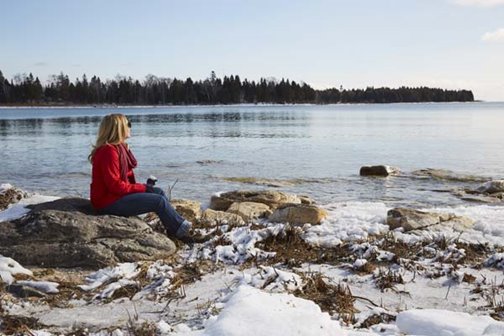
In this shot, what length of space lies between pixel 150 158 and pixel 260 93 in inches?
5124

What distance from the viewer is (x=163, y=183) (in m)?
16.7

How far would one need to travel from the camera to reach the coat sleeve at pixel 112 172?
6.34 meters

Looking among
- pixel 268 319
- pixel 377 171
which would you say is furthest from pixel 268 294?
pixel 377 171

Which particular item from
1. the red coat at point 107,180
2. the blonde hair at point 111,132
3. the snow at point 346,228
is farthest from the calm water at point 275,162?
the blonde hair at point 111,132

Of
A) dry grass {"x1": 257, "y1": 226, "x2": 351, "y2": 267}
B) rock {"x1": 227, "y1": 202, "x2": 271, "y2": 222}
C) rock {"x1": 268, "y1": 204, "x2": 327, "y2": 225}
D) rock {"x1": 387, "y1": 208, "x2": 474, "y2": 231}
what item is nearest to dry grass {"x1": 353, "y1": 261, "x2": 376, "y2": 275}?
dry grass {"x1": 257, "y1": 226, "x2": 351, "y2": 267}

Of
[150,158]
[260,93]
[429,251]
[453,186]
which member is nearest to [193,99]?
[260,93]

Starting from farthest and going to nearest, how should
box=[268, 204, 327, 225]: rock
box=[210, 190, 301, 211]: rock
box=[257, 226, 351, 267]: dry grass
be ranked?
1. box=[210, 190, 301, 211]: rock
2. box=[268, 204, 327, 225]: rock
3. box=[257, 226, 351, 267]: dry grass

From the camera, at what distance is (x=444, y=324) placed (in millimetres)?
3918

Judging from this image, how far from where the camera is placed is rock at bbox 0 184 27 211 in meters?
9.72

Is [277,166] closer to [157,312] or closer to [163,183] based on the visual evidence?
[163,183]

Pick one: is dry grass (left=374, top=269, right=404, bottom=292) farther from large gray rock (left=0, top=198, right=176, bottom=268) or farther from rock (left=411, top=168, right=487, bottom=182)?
rock (left=411, top=168, right=487, bottom=182)

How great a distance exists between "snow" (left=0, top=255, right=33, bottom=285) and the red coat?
4.13 feet

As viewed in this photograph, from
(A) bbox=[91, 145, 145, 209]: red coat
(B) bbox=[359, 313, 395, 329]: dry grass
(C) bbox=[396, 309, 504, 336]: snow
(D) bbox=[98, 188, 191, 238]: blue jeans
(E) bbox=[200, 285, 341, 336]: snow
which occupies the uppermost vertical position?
(A) bbox=[91, 145, 145, 209]: red coat

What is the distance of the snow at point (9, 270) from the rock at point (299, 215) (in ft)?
13.7
